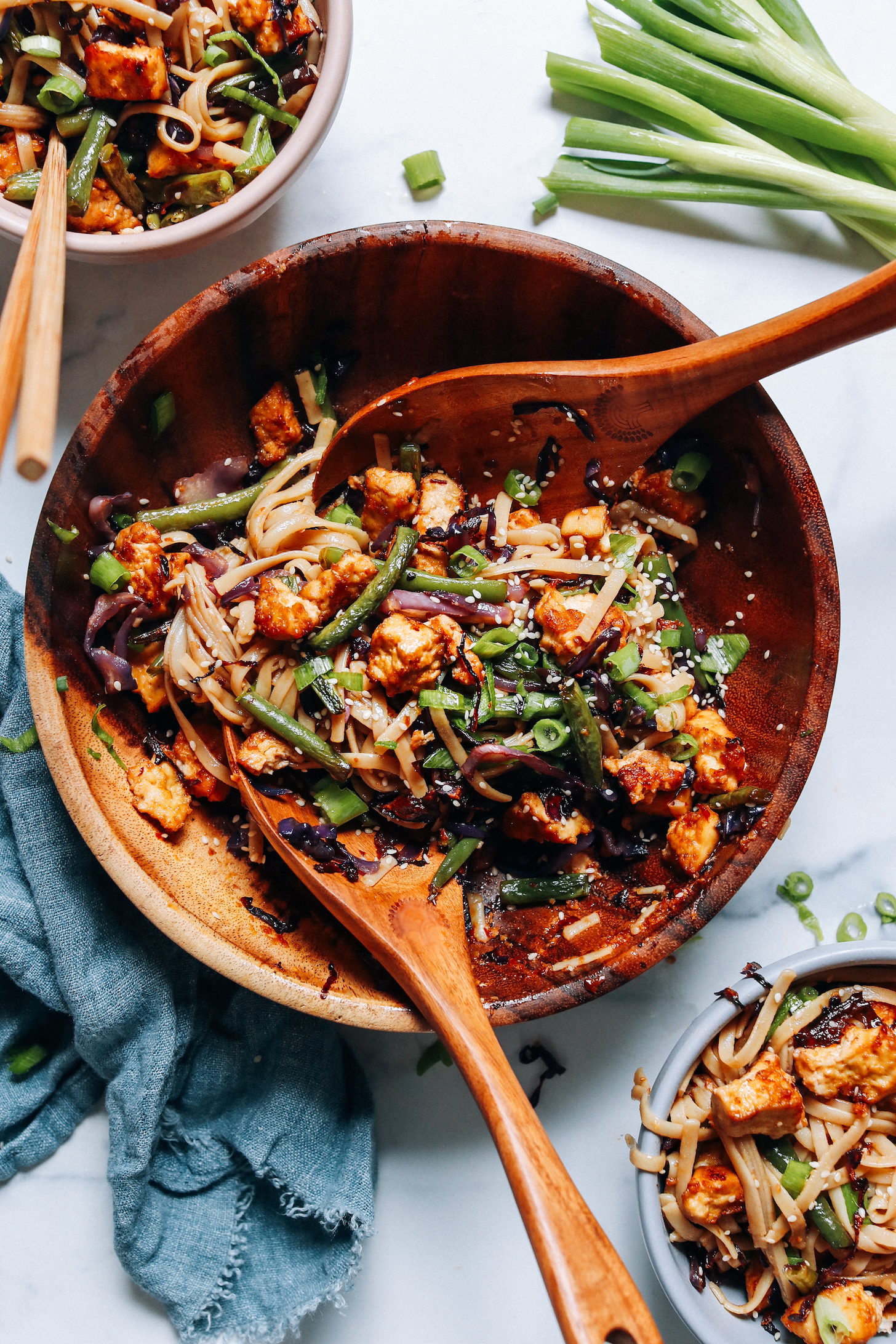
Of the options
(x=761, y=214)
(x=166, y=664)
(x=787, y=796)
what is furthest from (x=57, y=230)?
(x=787, y=796)

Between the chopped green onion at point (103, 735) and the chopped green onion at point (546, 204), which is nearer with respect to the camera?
the chopped green onion at point (103, 735)

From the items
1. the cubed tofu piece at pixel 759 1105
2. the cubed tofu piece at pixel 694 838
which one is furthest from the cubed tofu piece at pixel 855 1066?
the cubed tofu piece at pixel 694 838

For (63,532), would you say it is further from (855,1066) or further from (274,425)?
(855,1066)

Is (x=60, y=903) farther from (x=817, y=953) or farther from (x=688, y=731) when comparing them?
(x=817, y=953)

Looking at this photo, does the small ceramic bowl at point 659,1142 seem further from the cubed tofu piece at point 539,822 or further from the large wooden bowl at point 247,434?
the cubed tofu piece at point 539,822

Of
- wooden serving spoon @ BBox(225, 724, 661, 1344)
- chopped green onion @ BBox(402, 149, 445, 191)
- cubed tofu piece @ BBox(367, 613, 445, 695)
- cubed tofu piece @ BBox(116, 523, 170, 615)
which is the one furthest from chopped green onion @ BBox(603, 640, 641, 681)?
chopped green onion @ BBox(402, 149, 445, 191)
